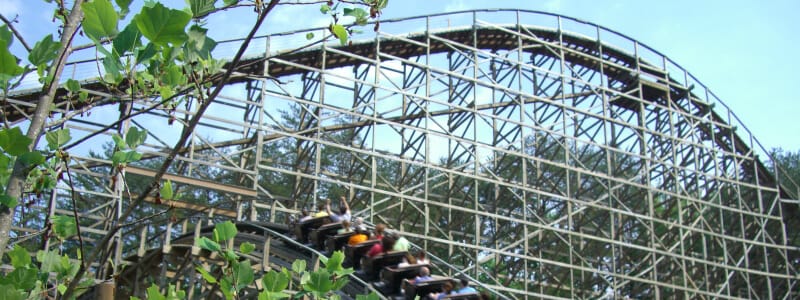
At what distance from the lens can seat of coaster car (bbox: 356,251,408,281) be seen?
408 inches

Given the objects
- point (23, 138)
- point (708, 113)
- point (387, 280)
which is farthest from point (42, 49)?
point (708, 113)

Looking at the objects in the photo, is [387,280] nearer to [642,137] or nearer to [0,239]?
[0,239]

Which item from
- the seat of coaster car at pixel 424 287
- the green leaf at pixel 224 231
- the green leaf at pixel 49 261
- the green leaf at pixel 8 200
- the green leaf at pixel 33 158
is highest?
the green leaf at pixel 33 158

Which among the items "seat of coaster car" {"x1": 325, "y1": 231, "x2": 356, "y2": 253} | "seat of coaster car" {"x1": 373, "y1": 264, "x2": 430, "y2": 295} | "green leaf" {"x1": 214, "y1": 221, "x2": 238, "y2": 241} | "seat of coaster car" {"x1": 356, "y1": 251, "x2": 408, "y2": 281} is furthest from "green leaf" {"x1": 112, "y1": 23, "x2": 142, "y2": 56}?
"seat of coaster car" {"x1": 325, "y1": 231, "x2": 356, "y2": 253}

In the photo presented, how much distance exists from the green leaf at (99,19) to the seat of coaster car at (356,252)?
8.55 m

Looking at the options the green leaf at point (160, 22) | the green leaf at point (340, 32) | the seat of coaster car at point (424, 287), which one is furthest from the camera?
the seat of coaster car at point (424, 287)

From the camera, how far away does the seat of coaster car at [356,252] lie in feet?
34.8

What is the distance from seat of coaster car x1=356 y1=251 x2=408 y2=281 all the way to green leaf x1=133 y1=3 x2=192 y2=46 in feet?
27.3

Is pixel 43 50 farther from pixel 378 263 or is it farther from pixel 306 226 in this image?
pixel 306 226

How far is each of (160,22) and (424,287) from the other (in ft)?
26.7

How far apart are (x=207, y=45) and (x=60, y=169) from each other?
2.97ft

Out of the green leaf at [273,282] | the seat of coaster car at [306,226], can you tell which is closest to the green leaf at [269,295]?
the green leaf at [273,282]

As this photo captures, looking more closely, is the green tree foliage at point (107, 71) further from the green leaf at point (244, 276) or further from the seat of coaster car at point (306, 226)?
the seat of coaster car at point (306, 226)

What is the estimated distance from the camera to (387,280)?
10258 millimetres
